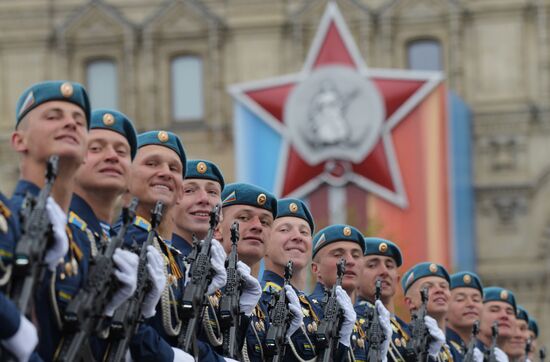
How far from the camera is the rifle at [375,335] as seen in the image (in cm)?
1159

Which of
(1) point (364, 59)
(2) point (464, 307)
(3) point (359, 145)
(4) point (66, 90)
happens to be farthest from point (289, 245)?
(1) point (364, 59)

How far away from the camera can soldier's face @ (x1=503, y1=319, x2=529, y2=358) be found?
1634cm

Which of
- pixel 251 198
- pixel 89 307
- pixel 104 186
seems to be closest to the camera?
pixel 89 307

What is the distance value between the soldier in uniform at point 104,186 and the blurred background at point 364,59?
113ft

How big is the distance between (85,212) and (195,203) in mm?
1770

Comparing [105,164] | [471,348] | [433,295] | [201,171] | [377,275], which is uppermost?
[105,164]

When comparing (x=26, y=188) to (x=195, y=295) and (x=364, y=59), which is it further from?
(x=364, y=59)

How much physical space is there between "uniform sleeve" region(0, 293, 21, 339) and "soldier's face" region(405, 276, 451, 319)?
6.78 metres

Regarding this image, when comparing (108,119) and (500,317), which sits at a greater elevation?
(108,119)

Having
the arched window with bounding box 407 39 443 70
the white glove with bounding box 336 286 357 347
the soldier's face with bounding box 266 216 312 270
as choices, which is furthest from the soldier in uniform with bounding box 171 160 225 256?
the arched window with bounding box 407 39 443 70

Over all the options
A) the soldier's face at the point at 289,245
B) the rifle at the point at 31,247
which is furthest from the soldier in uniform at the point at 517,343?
the rifle at the point at 31,247

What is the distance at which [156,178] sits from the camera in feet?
30.7

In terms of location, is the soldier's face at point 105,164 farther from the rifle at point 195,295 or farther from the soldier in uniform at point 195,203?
the soldier in uniform at point 195,203

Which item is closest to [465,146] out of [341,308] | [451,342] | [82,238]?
[451,342]
